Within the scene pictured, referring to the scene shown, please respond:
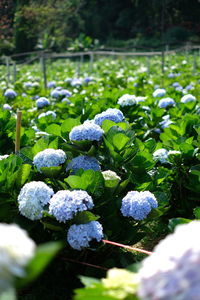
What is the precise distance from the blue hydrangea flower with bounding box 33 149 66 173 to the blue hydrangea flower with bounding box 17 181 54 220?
218mm

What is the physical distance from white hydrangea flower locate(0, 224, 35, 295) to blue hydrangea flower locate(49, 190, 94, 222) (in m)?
1.02

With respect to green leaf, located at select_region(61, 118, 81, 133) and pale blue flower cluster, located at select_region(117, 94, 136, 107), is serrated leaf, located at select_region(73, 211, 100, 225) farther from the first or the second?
pale blue flower cluster, located at select_region(117, 94, 136, 107)

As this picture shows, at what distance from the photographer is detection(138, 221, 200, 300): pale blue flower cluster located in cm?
67

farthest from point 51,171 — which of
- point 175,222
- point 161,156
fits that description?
point 161,156

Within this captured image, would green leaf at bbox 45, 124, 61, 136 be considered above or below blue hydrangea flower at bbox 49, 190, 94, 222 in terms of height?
below

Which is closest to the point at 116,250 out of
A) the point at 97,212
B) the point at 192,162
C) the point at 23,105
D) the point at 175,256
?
the point at 97,212

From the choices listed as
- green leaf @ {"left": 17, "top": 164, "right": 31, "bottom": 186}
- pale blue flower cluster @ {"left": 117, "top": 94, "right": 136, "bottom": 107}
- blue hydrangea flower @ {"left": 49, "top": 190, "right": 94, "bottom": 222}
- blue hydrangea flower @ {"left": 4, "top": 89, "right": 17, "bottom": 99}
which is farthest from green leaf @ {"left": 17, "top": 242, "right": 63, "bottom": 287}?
blue hydrangea flower @ {"left": 4, "top": 89, "right": 17, "bottom": 99}

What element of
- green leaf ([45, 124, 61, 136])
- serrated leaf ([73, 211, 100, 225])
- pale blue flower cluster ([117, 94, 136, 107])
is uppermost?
green leaf ([45, 124, 61, 136])

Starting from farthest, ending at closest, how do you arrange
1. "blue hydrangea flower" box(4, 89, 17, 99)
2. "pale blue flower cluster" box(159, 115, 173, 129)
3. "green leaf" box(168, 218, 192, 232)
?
"blue hydrangea flower" box(4, 89, 17, 99), "pale blue flower cluster" box(159, 115, 173, 129), "green leaf" box(168, 218, 192, 232)

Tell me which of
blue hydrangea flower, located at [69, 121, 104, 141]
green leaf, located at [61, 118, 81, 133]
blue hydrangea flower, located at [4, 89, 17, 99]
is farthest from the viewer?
blue hydrangea flower, located at [4, 89, 17, 99]

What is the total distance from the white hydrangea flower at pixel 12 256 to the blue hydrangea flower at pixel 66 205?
102 centimetres

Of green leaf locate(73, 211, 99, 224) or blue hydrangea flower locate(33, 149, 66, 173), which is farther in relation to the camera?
blue hydrangea flower locate(33, 149, 66, 173)

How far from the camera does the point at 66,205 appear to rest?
171 cm

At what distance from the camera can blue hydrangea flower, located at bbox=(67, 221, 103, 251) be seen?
1.76 metres
